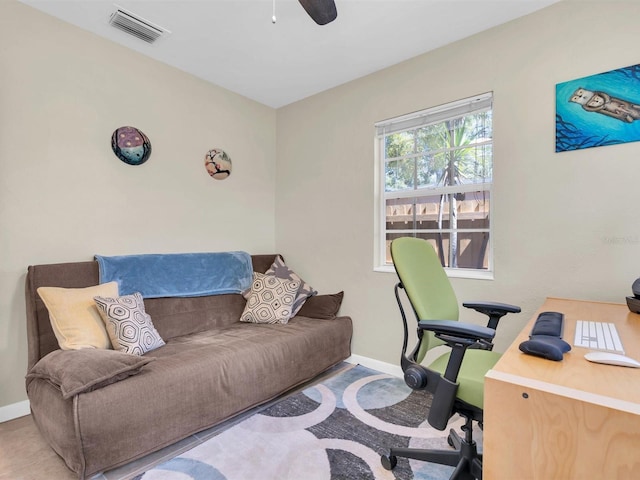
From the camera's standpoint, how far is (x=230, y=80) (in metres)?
2.97

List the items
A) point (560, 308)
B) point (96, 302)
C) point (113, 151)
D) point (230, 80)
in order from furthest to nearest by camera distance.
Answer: point (230, 80) → point (113, 151) → point (96, 302) → point (560, 308)

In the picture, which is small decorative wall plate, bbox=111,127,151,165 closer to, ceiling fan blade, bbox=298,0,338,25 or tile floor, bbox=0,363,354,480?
ceiling fan blade, bbox=298,0,338,25

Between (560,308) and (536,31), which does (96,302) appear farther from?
(536,31)

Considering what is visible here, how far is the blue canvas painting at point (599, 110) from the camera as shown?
1.74 m

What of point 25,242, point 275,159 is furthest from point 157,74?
point 25,242

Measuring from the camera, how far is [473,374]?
48.6 inches

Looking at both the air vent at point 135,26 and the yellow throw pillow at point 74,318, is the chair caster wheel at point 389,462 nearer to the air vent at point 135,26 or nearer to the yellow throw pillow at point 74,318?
the yellow throw pillow at point 74,318

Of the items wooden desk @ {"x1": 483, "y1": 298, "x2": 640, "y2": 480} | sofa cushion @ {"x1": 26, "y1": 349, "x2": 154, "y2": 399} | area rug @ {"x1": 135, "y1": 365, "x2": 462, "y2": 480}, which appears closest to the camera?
wooden desk @ {"x1": 483, "y1": 298, "x2": 640, "y2": 480}

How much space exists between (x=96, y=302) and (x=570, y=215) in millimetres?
2884

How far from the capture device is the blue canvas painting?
1.74 m

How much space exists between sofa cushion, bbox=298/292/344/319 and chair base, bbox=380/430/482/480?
139cm

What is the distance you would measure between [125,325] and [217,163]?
1712mm

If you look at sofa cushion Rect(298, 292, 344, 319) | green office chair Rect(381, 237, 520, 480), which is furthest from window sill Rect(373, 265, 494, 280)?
sofa cushion Rect(298, 292, 344, 319)

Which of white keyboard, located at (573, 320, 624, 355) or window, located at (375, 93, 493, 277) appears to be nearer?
white keyboard, located at (573, 320, 624, 355)
